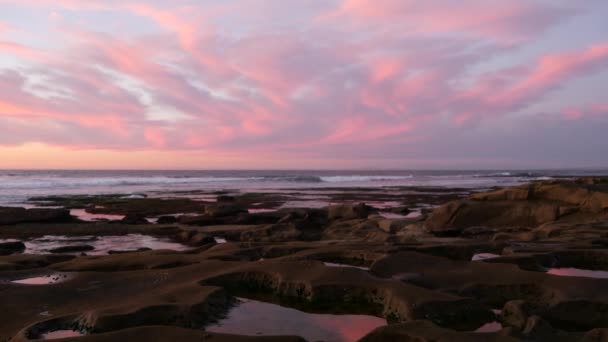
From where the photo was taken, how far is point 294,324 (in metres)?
6.88

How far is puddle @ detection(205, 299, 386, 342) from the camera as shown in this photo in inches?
255

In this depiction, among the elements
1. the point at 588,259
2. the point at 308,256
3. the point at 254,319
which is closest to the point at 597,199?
the point at 588,259

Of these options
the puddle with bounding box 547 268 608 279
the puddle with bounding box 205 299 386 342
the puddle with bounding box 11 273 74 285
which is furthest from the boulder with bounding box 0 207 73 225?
the puddle with bounding box 547 268 608 279

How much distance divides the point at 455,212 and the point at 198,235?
9.77 meters

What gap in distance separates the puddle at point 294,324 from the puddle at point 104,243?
8.38 metres

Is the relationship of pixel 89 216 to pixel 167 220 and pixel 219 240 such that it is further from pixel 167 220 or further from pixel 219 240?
pixel 219 240

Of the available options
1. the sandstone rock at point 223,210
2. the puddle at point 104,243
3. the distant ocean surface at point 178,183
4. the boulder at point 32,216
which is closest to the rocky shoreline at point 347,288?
the puddle at point 104,243

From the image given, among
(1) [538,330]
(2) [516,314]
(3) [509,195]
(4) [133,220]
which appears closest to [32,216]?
(4) [133,220]

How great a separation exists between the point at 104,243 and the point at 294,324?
1271 cm

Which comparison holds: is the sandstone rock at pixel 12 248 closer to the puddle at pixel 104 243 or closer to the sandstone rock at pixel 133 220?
the puddle at pixel 104 243

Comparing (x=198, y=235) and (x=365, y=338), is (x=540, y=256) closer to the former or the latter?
(x=365, y=338)

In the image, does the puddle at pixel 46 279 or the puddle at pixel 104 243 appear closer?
the puddle at pixel 46 279

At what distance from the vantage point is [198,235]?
1736 centimetres

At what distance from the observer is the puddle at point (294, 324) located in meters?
6.48
